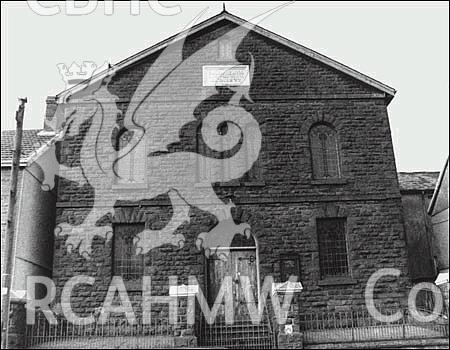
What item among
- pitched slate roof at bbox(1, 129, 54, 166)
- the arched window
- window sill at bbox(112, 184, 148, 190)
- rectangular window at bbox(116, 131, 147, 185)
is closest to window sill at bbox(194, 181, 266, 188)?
window sill at bbox(112, 184, 148, 190)

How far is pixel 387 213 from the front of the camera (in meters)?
16.9

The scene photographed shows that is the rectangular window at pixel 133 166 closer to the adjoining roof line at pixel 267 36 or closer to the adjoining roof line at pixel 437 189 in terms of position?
the adjoining roof line at pixel 267 36

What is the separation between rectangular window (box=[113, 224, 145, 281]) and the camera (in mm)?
16156

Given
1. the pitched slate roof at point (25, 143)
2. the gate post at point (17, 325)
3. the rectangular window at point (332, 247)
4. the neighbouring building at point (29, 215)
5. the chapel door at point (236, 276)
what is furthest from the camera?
the rectangular window at point (332, 247)

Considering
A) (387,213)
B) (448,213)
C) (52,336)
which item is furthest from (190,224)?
(448,213)

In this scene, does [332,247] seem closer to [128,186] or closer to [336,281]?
[336,281]

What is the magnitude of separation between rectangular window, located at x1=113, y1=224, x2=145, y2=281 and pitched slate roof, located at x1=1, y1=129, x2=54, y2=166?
3.57m

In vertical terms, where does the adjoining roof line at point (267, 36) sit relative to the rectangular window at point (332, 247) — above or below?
above

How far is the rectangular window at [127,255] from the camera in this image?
16156 millimetres

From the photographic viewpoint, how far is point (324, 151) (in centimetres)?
1761

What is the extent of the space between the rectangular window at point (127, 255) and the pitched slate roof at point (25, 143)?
11.7 ft

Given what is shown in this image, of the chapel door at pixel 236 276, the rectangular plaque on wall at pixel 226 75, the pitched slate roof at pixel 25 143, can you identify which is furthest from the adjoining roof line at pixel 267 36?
the chapel door at pixel 236 276

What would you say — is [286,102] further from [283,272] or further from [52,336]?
[52,336]

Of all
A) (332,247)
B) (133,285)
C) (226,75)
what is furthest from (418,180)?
(133,285)
